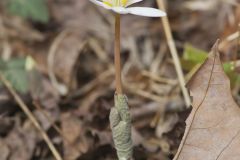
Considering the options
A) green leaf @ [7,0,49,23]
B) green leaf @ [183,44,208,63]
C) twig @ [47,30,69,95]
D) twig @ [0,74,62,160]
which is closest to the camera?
twig @ [0,74,62,160]

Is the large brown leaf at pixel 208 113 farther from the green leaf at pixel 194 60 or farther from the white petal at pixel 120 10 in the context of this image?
the green leaf at pixel 194 60

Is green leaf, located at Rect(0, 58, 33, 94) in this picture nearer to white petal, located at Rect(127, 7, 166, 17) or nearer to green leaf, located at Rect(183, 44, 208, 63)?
green leaf, located at Rect(183, 44, 208, 63)

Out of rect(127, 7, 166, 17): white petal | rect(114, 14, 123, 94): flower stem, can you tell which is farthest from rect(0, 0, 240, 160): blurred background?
rect(127, 7, 166, 17): white petal

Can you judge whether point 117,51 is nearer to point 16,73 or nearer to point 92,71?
point 16,73

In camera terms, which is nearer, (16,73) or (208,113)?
(208,113)

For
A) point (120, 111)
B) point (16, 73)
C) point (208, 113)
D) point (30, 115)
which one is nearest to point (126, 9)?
point (120, 111)

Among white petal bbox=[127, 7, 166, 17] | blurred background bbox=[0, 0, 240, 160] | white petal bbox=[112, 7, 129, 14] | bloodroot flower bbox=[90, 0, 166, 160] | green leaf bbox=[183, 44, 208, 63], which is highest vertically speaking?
white petal bbox=[112, 7, 129, 14]
